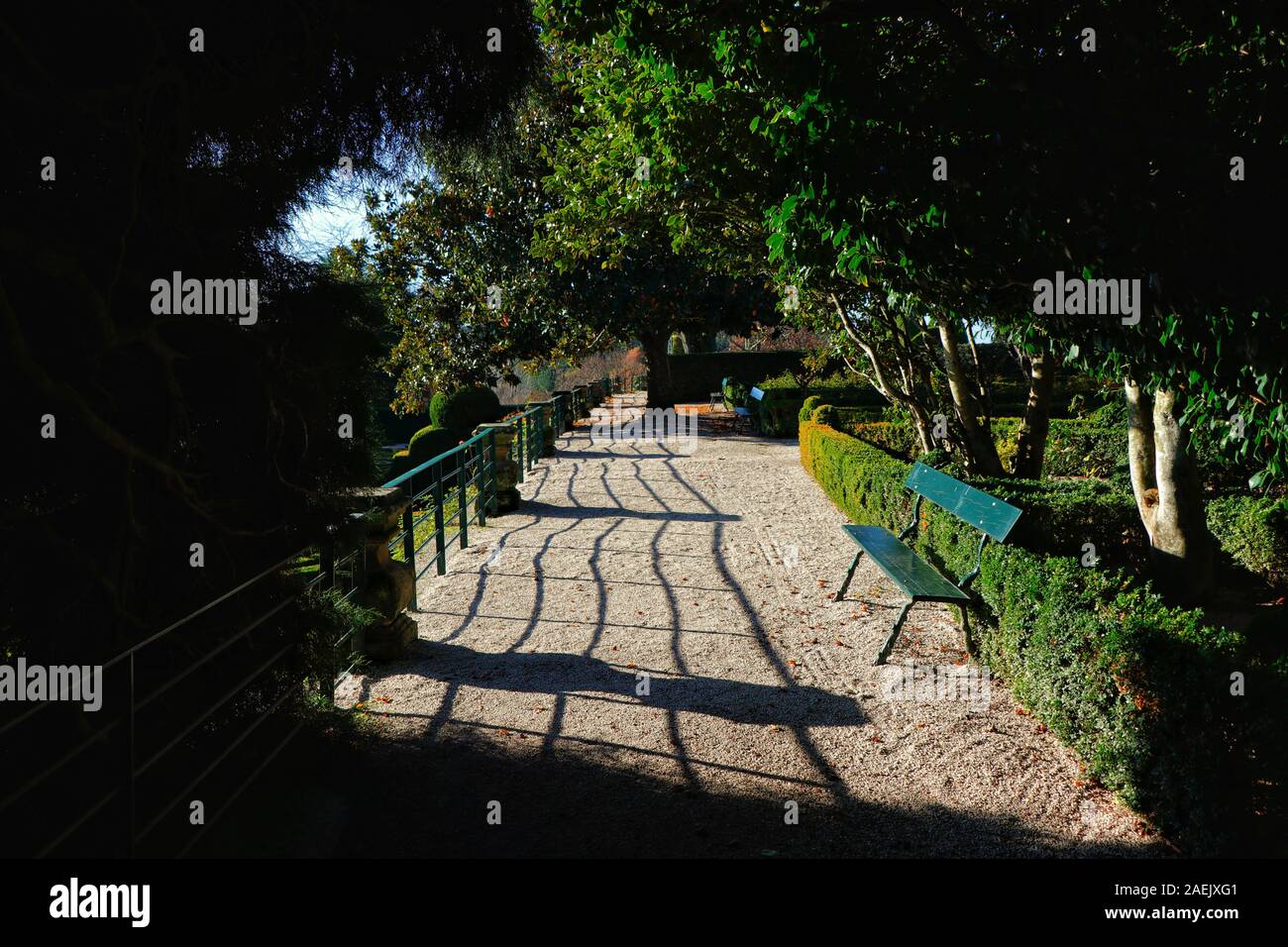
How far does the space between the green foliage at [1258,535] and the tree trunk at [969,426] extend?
2089 mm

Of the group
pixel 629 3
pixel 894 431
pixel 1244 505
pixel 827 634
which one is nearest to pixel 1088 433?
pixel 894 431

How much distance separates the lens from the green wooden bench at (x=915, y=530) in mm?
5414

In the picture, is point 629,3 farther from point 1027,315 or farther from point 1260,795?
point 1260,795

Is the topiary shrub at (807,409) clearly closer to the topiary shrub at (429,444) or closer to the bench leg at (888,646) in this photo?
the topiary shrub at (429,444)

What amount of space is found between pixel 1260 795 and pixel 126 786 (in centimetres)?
399

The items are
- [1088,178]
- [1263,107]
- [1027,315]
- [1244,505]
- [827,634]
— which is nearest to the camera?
[1088,178]

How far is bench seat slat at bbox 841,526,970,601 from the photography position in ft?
17.8

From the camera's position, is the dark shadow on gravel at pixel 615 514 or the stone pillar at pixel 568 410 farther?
the stone pillar at pixel 568 410

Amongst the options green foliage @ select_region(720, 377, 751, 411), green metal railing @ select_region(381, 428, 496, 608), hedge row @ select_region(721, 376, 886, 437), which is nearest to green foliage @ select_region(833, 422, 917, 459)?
hedge row @ select_region(721, 376, 886, 437)

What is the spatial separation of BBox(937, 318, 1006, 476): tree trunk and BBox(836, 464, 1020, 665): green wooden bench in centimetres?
174

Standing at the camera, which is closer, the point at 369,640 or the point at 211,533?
the point at 211,533

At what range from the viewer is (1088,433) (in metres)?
13.7

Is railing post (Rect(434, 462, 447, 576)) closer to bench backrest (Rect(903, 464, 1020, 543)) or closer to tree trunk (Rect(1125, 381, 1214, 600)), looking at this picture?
bench backrest (Rect(903, 464, 1020, 543))

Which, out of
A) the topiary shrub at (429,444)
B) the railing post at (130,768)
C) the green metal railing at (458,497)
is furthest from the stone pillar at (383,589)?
the topiary shrub at (429,444)
